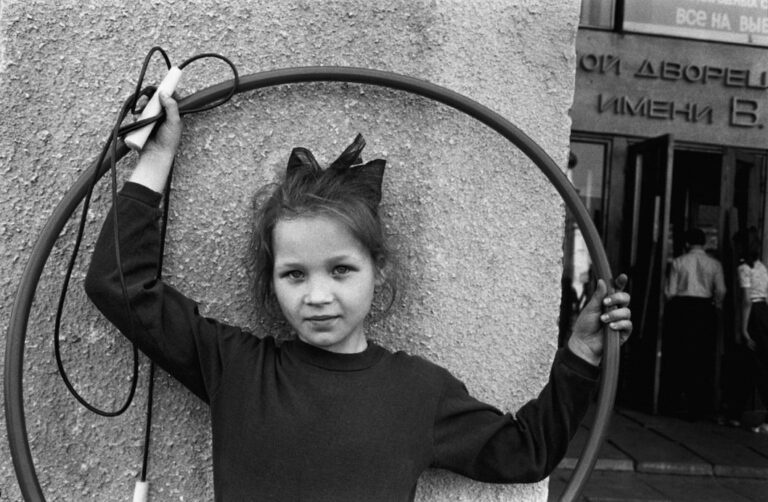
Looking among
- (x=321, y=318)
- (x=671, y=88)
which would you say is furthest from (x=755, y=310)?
(x=321, y=318)

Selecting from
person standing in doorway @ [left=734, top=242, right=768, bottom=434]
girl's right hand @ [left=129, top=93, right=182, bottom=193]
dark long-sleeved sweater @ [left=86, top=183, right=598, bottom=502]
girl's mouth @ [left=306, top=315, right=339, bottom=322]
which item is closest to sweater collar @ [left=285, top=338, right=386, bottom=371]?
dark long-sleeved sweater @ [left=86, top=183, right=598, bottom=502]

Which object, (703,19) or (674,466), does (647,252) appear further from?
(703,19)

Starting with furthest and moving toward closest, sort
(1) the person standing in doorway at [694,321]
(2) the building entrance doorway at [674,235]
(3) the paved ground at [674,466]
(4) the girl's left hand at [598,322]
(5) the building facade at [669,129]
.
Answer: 1. (5) the building facade at [669,129]
2. (2) the building entrance doorway at [674,235]
3. (1) the person standing in doorway at [694,321]
4. (3) the paved ground at [674,466]
5. (4) the girl's left hand at [598,322]

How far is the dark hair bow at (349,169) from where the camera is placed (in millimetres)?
1479

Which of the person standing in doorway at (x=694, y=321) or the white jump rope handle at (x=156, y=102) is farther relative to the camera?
the person standing in doorway at (x=694, y=321)

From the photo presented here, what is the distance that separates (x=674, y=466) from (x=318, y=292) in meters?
3.77

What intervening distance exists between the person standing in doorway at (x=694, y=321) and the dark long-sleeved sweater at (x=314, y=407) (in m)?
4.49

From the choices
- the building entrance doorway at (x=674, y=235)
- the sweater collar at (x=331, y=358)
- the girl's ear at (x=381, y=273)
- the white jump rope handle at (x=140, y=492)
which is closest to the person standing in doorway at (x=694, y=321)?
the building entrance doorway at (x=674, y=235)

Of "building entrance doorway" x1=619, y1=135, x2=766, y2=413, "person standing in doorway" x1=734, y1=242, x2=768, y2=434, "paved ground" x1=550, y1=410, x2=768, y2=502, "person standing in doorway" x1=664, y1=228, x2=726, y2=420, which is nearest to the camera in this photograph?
"paved ground" x1=550, y1=410, x2=768, y2=502

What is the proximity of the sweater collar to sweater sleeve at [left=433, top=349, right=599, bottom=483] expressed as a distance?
0.18 metres

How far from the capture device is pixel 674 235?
5.87m

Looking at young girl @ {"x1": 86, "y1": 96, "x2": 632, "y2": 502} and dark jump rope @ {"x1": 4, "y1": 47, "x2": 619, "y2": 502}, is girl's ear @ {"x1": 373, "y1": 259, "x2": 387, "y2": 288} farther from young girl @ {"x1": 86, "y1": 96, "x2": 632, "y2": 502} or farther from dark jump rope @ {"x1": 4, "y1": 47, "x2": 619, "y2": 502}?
dark jump rope @ {"x1": 4, "y1": 47, "x2": 619, "y2": 502}

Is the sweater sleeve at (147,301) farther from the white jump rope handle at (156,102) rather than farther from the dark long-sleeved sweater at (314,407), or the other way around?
the white jump rope handle at (156,102)

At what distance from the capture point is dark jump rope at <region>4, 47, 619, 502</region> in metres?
1.35
